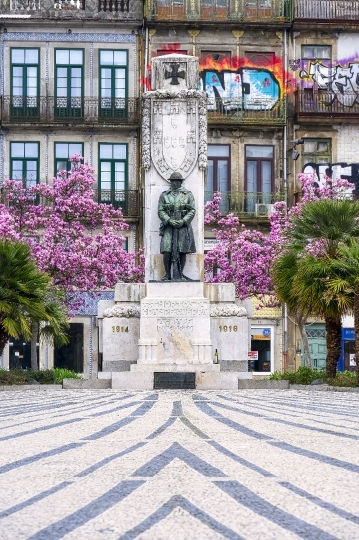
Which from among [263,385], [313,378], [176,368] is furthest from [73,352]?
[176,368]

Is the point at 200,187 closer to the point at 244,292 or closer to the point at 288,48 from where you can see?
the point at 244,292

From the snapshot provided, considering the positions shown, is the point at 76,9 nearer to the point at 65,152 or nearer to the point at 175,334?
the point at 65,152

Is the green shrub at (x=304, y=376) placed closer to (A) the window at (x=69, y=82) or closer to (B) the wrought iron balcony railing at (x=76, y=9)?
(A) the window at (x=69, y=82)

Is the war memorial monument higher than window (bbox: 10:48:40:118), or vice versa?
window (bbox: 10:48:40:118)

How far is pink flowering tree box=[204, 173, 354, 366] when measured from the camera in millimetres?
45781

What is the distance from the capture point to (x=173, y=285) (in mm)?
30156

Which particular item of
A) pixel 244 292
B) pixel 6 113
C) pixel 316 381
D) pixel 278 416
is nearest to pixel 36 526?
pixel 278 416

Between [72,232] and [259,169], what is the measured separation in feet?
35.4

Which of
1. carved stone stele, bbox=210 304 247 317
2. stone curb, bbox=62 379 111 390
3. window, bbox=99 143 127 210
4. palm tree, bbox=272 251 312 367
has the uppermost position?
window, bbox=99 143 127 210

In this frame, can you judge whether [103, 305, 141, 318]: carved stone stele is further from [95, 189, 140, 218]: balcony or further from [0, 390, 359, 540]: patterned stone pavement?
[95, 189, 140, 218]: balcony

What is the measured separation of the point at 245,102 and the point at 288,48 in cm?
292

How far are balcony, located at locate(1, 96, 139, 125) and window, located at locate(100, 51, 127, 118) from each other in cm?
4

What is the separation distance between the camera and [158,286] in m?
30.2

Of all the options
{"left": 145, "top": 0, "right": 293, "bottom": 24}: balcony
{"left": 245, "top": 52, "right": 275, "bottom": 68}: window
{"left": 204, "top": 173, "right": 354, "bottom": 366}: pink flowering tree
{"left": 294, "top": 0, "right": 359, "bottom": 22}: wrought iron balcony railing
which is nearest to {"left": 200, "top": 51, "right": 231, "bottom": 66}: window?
{"left": 245, "top": 52, "right": 275, "bottom": 68}: window
